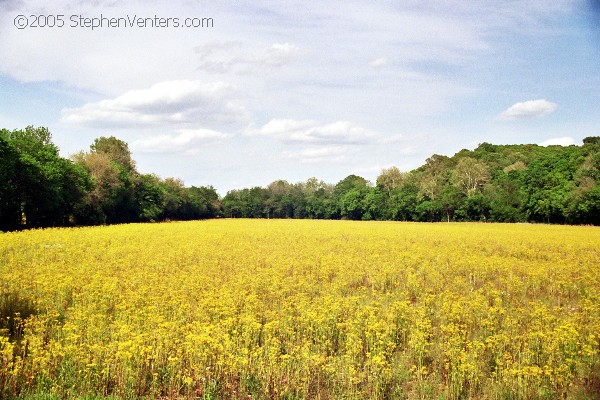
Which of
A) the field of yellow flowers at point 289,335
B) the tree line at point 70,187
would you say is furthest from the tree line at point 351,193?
the field of yellow flowers at point 289,335

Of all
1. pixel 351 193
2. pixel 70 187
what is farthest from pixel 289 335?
pixel 351 193

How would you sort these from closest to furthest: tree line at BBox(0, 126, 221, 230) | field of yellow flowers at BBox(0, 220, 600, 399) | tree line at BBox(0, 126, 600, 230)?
field of yellow flowers at BBox(0, 220, 600, 399) < tree line at BBox(0, 126, 221, 230) < tree line at BBox(0, 126, 600, 230)

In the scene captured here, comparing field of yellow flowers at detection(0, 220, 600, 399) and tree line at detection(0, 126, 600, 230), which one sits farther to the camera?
tree line at detection(0, 126, 600, 230)

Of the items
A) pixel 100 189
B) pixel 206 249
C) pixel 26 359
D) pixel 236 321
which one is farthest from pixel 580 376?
pixel 100 189

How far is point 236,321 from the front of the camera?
9734mm

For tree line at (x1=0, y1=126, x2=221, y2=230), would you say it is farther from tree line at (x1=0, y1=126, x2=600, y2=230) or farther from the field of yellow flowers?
the field of yellow flowers

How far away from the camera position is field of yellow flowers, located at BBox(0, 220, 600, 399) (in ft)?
23.3

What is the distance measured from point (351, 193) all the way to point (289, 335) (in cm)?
11039

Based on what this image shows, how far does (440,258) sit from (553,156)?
70.4 meters

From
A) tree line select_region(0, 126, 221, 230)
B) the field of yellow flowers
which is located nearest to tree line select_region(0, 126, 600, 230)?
tree line select_region(0, 126, 221, 230)

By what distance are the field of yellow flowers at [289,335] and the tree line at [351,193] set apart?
33555 mm

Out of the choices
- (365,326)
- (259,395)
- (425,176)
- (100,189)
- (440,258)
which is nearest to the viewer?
(259,395)

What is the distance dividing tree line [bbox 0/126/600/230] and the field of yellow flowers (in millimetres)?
33555

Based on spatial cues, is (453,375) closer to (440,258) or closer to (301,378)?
(301,378)
